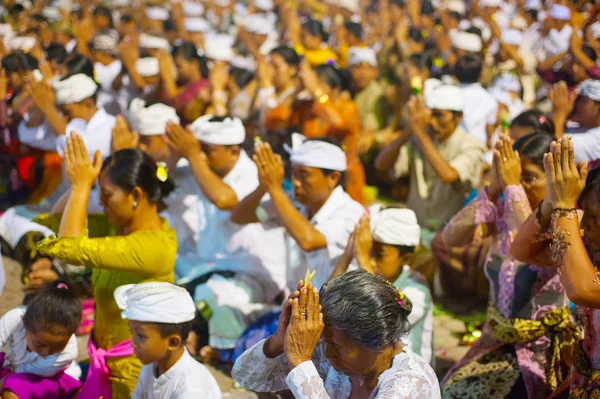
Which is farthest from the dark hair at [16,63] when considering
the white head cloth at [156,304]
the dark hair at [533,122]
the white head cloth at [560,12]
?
the white head cloth at [560,12]

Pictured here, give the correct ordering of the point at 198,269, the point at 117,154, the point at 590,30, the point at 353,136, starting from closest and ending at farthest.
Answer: the point at 117,154 < the point at 198,269 < the point at 353,136 < the point at 590,30

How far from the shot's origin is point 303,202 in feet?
14.5

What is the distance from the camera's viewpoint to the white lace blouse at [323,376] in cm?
245

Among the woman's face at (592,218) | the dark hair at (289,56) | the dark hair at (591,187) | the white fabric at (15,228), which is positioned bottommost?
the white fabric at (15,228)

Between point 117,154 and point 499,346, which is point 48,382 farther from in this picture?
point 499,346

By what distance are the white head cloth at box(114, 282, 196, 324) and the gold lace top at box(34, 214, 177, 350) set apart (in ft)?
1.07

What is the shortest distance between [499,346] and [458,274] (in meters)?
1.63

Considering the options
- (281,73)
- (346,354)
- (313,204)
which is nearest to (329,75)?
(281,73)

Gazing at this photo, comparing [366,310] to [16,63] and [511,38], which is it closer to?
[16,63]

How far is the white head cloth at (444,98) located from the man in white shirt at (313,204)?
1.51m

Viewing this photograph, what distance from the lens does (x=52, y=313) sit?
138 inches

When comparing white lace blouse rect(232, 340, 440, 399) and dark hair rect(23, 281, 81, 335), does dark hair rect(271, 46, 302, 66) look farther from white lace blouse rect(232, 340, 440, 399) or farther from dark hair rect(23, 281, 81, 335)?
white lace blouse rect(232, 340, 440, 399)

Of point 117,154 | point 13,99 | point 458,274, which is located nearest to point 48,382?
point 117,154

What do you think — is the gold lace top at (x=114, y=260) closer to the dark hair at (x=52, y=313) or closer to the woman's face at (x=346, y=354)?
the dark hair at (x=52, y=313)
